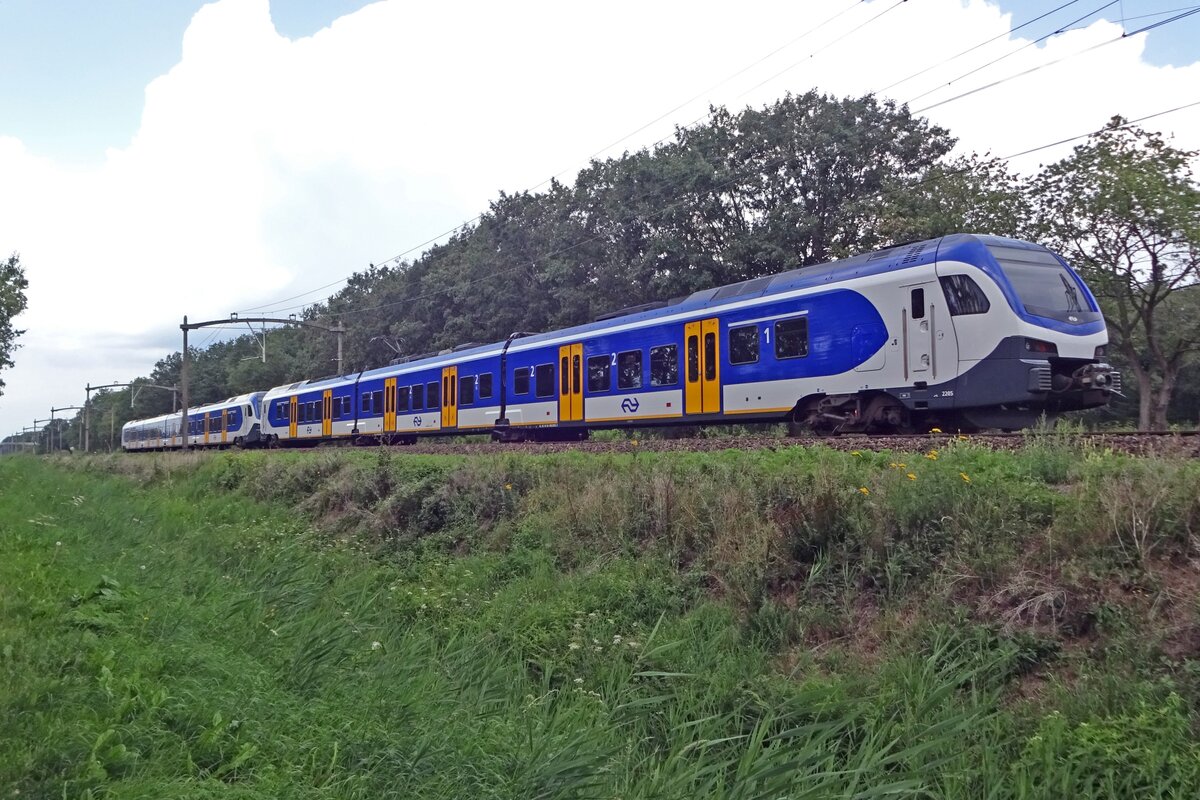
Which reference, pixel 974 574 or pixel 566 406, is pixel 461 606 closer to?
pixel 974 574

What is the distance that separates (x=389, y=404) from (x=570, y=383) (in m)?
9.62

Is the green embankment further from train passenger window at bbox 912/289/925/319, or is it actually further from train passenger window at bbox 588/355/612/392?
train passenger window at bbox 588/355/612/392

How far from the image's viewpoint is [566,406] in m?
19.5

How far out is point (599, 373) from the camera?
60.8ft

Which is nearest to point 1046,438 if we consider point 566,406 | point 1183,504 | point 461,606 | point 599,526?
point 1183,504

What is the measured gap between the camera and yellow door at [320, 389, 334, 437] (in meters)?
30.5

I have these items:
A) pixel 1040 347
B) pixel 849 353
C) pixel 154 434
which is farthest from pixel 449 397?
pixel 154 434

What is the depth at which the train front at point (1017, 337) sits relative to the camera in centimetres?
1154

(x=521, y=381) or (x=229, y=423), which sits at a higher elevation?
(x=521, y=381)

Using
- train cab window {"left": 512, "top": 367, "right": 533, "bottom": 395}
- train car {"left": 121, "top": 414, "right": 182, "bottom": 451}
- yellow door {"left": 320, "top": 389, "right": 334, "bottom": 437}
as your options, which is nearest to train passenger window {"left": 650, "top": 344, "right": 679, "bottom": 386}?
train cab window {"left": 512, "top": 367, "right": 533, "bottom": 395}

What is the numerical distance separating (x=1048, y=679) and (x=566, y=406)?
14.5 meters

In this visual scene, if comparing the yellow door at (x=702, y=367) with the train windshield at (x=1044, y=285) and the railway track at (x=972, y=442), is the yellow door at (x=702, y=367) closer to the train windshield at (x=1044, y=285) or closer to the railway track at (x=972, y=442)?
the railway track at (x=972, y=442)

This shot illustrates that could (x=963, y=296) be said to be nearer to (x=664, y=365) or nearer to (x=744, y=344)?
A: (x=744, y=344)

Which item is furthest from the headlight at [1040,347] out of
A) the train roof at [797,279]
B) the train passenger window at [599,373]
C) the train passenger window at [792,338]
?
the train passenger window at [599,373]
